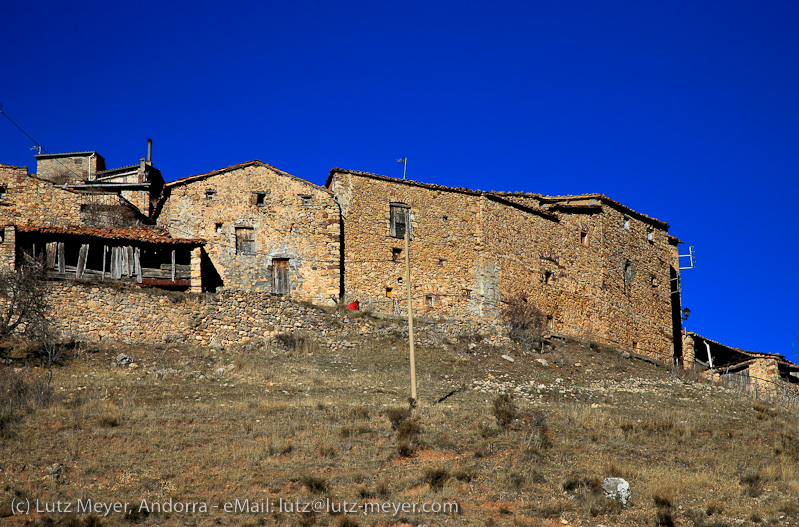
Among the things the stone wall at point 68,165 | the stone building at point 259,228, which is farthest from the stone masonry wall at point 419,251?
the stone wall at point 68,165

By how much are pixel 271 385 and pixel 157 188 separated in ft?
58.1

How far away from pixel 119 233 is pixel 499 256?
1642 cm

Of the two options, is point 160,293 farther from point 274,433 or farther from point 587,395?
point 587,395

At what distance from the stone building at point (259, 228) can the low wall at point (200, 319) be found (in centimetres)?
181

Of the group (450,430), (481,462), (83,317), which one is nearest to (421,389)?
(450,430)

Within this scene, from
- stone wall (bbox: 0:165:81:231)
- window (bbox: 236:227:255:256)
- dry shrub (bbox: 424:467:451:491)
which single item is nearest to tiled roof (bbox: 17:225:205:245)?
window (bbox: 236:227:255:256)

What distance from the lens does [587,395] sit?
86.8ft

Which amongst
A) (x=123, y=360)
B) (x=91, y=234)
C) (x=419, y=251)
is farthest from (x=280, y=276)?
(x=123, y=360)

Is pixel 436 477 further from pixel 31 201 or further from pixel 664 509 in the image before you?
pixel 31 201

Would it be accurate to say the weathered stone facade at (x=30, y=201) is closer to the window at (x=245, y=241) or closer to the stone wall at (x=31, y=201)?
the stone wall at (x=31, y=201)

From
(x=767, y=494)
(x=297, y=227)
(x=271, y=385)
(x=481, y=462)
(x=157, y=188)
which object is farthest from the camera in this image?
(x=157, y=188)

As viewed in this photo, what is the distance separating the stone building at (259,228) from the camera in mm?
33031

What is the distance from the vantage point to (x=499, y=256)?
115 feet

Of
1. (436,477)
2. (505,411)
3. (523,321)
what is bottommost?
(436,477)
